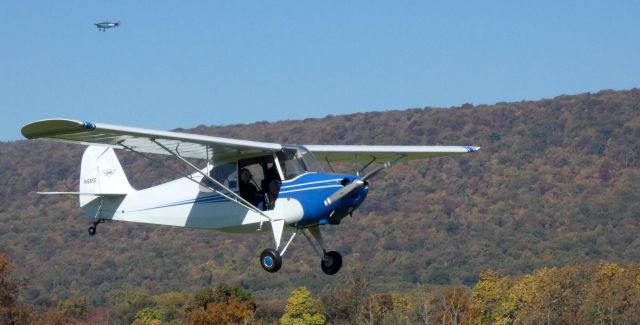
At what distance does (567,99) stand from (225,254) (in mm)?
61285

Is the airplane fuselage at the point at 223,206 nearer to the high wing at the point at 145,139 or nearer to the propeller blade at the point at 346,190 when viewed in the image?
the propeller blade at the point at 346,190

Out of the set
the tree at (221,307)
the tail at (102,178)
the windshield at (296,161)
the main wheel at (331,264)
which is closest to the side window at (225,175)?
the windshield at (296,161)

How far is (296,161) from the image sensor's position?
22000mm

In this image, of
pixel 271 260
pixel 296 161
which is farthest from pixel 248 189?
pixel 271 260

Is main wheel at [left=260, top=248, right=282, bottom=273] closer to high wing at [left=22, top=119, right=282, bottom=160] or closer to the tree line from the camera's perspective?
high wing at [left=22, top=119, right=282, bottom=160]

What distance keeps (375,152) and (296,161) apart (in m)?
3.76

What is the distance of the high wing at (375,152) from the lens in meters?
24.8

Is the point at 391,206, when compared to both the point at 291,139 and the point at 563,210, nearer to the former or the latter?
the point at 563,210

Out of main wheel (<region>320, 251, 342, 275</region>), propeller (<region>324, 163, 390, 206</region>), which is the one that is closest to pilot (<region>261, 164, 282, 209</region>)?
propeller (<region>324, 163, 390, 206</region>)

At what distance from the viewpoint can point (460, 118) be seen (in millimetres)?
140000

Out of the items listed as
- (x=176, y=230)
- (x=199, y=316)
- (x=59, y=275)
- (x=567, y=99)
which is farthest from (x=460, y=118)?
(x=199, y=316)

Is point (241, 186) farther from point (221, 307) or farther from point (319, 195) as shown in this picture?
point (221, 307)

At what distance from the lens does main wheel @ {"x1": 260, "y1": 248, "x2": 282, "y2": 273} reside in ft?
71.5

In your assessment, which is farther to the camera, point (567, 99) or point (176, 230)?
point (567, 99)
